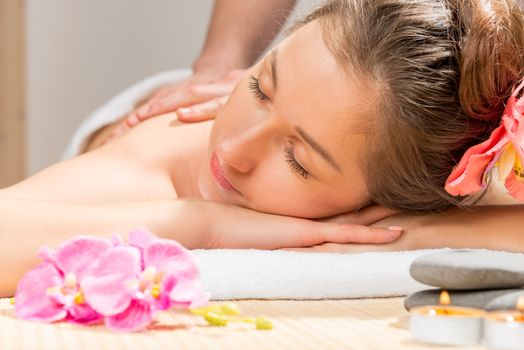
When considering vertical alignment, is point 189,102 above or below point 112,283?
above

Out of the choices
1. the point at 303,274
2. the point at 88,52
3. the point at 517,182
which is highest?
the point at 88,52

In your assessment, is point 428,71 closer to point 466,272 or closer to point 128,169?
point 466,272

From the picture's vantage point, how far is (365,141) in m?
1.45

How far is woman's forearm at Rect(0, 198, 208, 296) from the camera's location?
4.08ft

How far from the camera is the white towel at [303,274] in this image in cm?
122

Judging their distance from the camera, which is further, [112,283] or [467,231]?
[467,231]

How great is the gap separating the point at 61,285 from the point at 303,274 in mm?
361

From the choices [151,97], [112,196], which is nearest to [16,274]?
[112,196]

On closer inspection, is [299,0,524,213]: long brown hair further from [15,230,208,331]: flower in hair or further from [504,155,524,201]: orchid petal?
[15,230,208,331]: flower in hair

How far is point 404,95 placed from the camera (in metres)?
1.43

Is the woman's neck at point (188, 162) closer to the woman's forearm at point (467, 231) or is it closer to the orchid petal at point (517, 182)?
the woman's forearm at point (467, 231)

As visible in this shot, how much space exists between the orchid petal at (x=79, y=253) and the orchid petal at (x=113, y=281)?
0.03 metres

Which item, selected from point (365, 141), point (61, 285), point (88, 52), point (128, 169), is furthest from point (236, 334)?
point (88, 52)

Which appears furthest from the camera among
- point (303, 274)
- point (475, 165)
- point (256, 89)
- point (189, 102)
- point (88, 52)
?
point (88, 52)
